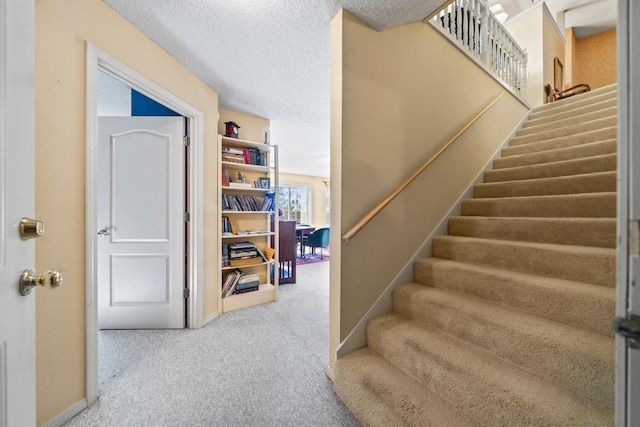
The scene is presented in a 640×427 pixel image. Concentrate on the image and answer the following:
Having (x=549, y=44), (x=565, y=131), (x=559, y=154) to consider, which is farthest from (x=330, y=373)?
(x=549, y=44)

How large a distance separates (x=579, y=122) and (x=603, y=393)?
312 centimetres

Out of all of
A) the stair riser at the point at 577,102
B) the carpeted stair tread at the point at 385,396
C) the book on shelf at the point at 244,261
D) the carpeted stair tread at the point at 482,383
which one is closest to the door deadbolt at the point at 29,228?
the carpeted stair tread at the point at 385,396

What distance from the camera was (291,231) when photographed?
4020 millimetres

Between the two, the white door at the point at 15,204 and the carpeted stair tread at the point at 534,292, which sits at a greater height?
the white door at the point at 15,204

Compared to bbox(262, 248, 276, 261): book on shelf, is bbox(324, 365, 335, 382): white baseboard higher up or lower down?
lower down

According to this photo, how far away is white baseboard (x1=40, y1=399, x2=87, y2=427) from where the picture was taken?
126 centimetres

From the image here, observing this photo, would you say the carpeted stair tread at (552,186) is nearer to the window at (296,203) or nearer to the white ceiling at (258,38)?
Result: the white ceiling at (258,38)

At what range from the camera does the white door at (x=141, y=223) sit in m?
2.27

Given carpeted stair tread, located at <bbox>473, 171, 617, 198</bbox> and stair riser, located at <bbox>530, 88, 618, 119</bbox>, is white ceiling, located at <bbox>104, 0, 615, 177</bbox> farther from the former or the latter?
stair riser, located at <bbox>530, 88, 618, 119</bbox>

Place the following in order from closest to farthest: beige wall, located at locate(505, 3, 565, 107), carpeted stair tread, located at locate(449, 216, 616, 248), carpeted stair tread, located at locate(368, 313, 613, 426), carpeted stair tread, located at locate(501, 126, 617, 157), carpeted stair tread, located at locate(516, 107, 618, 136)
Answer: carpeted stair tread, located at locate(368, 313, 613, 426)
carpeted stair tread, located at locate(449, 216, 616, 248)
carpeted stair tread, located at locate(501, 126, 617, 157)
carpeted stair tread, located at locate(516, 107, 618, 136)
beige wall, located at locate(505, 3, 565, 107)

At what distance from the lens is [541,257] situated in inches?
57.9

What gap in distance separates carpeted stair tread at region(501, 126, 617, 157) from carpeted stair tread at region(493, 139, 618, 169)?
0.45 ft

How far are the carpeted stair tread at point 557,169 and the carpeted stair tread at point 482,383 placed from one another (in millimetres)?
1862

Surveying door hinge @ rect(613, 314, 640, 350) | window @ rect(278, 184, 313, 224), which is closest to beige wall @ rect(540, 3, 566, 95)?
door hinge @ rect(613, 314, 640, 350)
